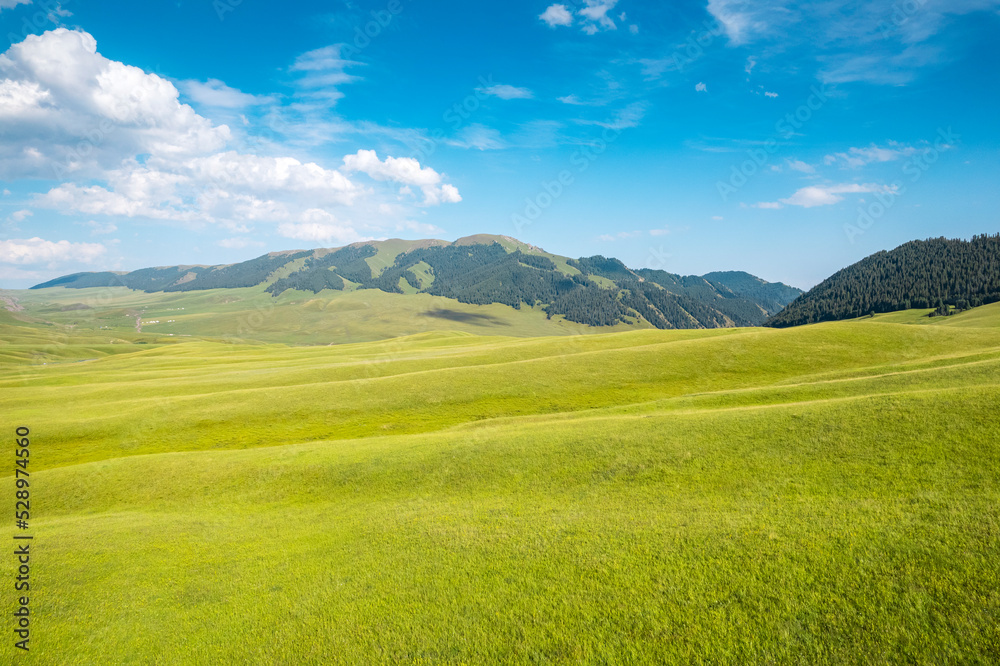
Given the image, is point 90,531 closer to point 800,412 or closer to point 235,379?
point 800,412

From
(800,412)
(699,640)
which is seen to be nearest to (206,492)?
(699,640)

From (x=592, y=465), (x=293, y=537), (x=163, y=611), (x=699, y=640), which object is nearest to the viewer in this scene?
(x=699, y=640)

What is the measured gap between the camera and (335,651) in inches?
582

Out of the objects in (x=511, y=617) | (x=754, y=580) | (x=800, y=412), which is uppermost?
(x=800, y=412)

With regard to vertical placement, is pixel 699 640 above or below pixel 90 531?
above

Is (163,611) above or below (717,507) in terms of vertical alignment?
below

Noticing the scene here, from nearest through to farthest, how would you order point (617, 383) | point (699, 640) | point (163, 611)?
point (699, 640)
point (163, 611)
point (617, 383)

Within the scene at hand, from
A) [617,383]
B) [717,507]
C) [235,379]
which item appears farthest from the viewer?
[235,379]

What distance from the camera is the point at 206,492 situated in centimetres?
3212

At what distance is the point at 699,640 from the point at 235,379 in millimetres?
80555

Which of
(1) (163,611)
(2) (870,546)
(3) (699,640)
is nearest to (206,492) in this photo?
(1) (163,611)

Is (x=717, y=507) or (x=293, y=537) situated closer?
(x=717, y=507)

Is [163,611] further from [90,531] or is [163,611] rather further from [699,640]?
[699,640]

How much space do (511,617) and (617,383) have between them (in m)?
41.8
